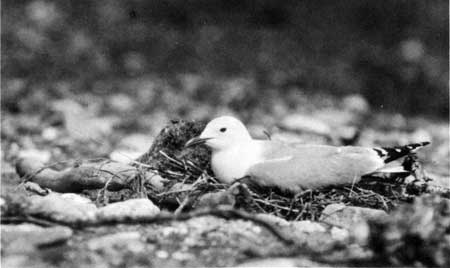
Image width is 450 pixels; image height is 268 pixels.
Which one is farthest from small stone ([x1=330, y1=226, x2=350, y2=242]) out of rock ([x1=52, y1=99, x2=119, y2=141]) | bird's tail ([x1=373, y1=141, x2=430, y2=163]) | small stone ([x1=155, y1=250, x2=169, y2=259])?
rock ([x1=52, y1=99, x2=119, y2=141])

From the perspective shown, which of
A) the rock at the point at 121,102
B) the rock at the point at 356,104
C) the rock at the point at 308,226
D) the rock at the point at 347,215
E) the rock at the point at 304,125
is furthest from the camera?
the rock at the point at 356,104

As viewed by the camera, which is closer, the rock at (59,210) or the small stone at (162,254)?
the small stone at (162,254)

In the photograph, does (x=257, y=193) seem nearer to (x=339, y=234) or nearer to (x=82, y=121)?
(x=339, y=234)

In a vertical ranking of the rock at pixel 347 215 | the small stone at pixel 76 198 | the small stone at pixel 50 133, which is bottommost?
the rock at pixel 347 215

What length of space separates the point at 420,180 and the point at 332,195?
428 mm

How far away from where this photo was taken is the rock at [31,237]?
240 centimetres

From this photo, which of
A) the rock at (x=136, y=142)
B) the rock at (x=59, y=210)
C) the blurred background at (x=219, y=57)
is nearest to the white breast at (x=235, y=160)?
the rock at (x=59, y=210)

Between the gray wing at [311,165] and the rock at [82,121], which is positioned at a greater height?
the rock at [82,121]

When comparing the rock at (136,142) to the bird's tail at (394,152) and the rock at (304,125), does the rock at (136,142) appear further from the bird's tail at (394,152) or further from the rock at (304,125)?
the bird's tail at (394,152)

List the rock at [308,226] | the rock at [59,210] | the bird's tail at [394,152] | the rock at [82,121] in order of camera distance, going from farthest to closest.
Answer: the rock at [82,121]
the bird's tail at [394,152]
the rock at [308,226]
the rock at [59,210]

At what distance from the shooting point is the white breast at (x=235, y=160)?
3338 mm

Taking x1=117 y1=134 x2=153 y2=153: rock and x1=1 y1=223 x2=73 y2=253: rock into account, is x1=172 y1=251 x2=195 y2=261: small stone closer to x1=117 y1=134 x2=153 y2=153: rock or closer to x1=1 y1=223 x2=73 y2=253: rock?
x1=1 y1=223 x2=73 y2=253: rock

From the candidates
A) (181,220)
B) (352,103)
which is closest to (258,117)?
(352,103)

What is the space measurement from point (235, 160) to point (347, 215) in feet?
1.84
